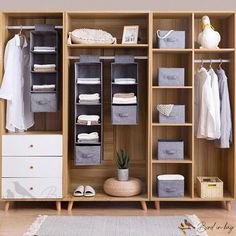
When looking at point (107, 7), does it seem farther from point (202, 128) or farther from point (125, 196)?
point (125, 196)

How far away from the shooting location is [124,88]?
5.44 metres

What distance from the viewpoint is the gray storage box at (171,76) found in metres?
5.16

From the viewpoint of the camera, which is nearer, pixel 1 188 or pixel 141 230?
pixel 141 230

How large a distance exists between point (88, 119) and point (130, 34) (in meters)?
1.06

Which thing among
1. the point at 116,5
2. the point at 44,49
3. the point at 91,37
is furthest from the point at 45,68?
the point at 116,5

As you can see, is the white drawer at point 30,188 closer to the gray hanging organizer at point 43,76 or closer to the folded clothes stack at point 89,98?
the gray hanging organizer at point 43,76

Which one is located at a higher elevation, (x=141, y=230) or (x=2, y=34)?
(x=2, y=34)

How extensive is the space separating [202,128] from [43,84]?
189 cm

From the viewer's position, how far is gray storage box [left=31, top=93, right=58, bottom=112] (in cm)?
519

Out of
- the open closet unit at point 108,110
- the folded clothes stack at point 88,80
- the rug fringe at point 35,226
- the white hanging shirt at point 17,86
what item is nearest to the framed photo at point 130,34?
the open closet unit at point 108,110

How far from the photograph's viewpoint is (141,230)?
4.36 meters

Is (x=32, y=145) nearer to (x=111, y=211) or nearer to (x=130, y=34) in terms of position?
(x=111, y=211)

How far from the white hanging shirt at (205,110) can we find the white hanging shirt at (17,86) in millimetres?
1916

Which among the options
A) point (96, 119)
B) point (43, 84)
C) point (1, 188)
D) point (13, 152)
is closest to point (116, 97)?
point (96, 119)
